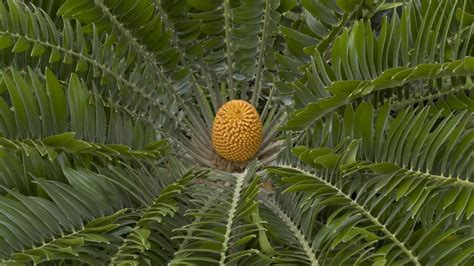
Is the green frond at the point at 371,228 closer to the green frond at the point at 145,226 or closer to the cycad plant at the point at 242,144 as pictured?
the cycad plant at the point at 242,144

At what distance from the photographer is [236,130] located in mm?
1398

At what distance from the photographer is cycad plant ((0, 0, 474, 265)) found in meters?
0.98

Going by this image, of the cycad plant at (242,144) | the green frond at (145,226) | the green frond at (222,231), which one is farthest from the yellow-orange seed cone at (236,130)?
the green frond at (145,226)

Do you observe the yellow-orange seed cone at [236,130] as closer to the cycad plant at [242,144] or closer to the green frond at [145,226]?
the cycad plant at [242,144]

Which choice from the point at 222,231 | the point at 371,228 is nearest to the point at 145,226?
the point at 222,231

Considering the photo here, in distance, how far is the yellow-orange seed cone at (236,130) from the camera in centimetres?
140

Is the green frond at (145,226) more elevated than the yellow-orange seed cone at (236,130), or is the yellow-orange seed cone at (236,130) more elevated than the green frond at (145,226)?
the yellow-orange seed cone at (236,130)

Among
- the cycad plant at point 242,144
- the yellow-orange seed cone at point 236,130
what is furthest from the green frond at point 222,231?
the yellow-orange seed cone at point 236,130

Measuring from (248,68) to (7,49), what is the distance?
0.59m

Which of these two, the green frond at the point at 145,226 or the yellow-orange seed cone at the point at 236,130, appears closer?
the green frond at the point at 145,226

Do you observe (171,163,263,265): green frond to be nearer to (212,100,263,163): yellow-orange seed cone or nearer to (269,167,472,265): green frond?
(269,167,472,265): green frond

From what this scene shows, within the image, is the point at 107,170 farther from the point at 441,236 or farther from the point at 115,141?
the point at 441,236

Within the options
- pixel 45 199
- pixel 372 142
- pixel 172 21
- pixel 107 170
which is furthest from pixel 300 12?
pixel 45 199

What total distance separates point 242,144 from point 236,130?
0.05 metres
